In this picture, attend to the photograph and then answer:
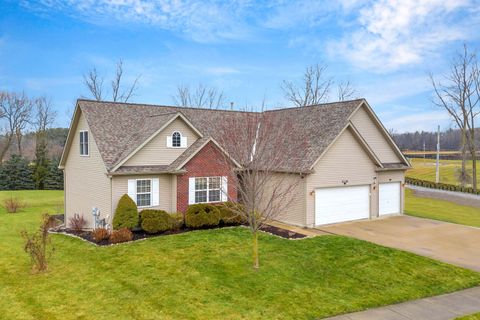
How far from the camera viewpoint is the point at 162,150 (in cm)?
2141

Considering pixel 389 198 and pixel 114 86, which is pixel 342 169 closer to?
pixel 389 198

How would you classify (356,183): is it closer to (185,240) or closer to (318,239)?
(318,239)

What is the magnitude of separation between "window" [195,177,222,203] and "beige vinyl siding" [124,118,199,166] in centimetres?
202

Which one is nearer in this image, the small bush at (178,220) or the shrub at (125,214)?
the shrub at (125,214)

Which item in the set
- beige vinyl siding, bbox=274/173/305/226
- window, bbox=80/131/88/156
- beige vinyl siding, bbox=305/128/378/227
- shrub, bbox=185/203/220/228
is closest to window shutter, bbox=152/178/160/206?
shrub, bbox=185/203/220/228

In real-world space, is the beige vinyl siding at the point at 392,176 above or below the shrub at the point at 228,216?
above

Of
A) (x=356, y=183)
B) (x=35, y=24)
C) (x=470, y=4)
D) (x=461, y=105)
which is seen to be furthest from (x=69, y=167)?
(x=461, y=105)

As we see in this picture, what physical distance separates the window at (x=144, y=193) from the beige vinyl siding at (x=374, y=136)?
42.1 feet

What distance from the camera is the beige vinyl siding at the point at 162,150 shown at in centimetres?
2067

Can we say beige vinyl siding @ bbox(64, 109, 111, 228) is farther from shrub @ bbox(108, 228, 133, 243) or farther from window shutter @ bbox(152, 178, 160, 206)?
window shutter @ bbox(152, 178, 160, 206)

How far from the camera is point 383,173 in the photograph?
24.7 meters

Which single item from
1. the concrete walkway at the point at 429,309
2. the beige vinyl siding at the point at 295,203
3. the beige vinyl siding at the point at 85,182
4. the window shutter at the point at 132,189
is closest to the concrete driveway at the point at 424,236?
the beige vinyl siding at the point at 295,203

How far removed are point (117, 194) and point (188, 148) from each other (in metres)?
4.80

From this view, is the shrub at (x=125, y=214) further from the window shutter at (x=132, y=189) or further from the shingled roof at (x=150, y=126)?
the shingled roof at (x=150, y=126)
